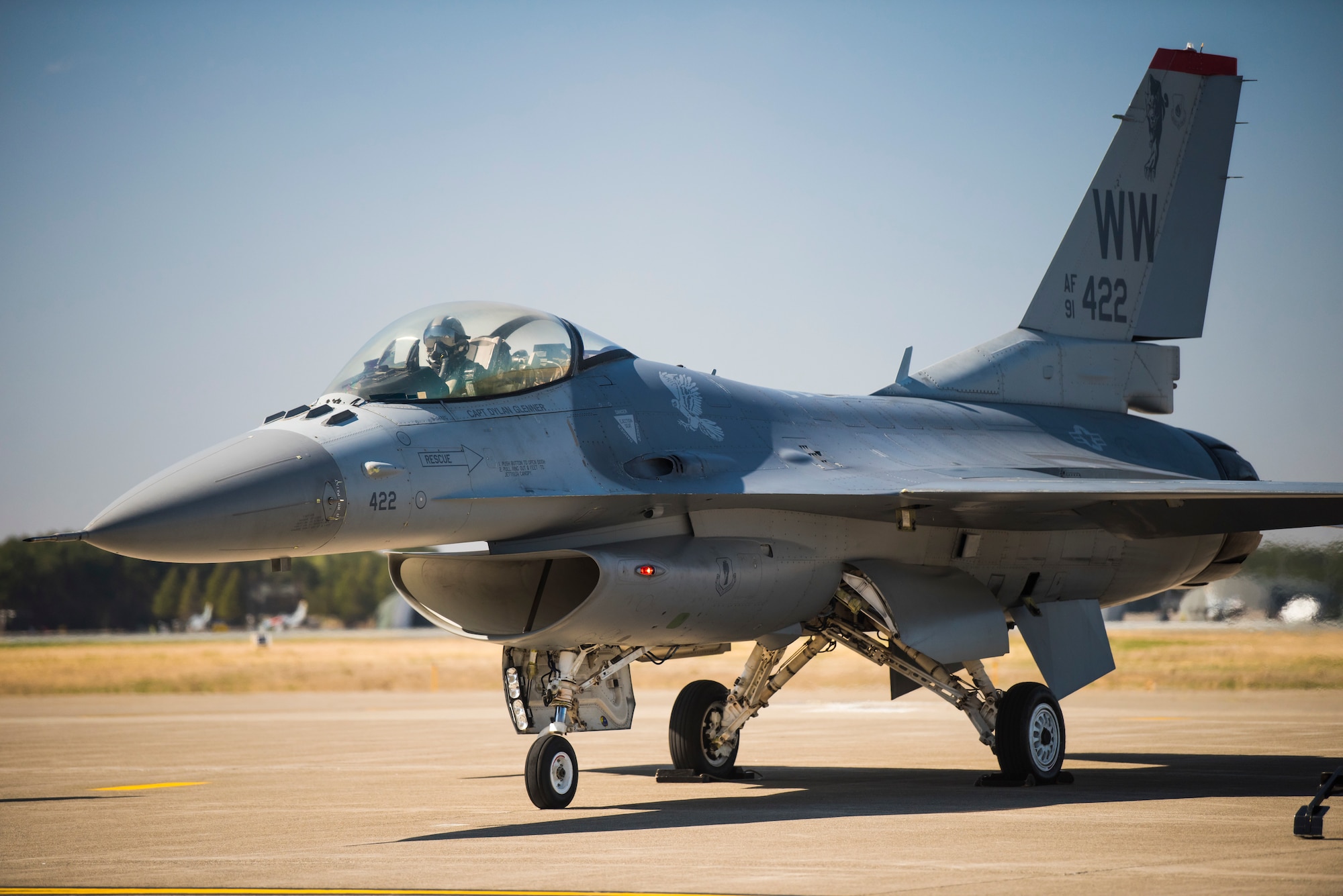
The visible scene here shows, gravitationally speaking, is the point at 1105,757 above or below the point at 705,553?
below

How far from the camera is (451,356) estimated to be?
9328 millimetres

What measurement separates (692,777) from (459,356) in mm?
4416

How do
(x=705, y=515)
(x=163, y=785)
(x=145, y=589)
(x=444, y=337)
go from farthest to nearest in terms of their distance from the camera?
1. (x=145, y=589)
2. (x=163, y=785)
3. (x=705, y=515)
4. (x=444, y=337)

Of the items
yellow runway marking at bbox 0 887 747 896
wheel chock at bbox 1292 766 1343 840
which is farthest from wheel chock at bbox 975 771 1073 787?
yellow runway marking at bbox 0 887 747 896

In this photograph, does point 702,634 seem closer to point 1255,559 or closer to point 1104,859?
point 1104,859

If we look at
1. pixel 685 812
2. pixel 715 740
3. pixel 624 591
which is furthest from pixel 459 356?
pixel 715 740

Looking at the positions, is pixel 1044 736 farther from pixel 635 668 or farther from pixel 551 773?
pixel 635 668

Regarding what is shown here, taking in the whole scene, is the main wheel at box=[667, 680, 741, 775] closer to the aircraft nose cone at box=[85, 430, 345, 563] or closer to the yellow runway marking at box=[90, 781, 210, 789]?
the yellow runway marking at box=[90, 781, 210, 789]

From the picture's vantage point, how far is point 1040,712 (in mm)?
11062

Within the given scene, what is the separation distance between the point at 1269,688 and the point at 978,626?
15.4m

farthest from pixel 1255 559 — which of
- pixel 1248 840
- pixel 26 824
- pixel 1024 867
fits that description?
pixel 26 824

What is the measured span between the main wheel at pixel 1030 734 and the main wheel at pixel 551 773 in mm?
3425

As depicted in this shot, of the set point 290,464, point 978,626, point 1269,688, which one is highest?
point 290,464

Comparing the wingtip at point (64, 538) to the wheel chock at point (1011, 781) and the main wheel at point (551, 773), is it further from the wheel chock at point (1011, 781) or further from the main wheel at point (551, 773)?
the wheel chock at point (1011, 781)
